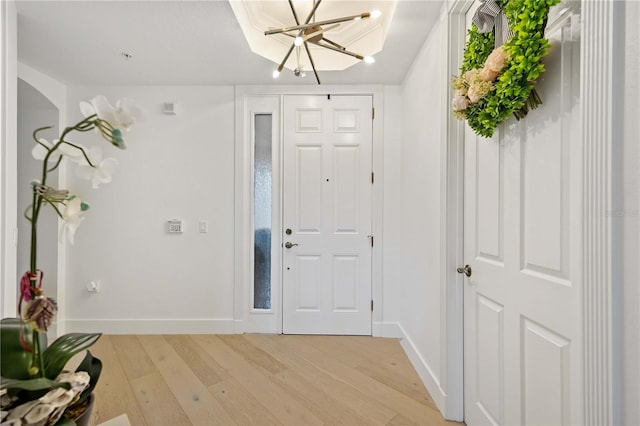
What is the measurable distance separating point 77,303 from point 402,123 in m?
3.73

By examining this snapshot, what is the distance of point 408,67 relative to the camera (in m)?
2.34

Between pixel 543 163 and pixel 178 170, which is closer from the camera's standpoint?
pixel 543 163

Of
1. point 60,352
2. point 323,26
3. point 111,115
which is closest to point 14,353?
point 60,352

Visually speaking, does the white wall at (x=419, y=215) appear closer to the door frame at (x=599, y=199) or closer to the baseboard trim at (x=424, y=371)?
the baseboard trim at (x=424, y=371)

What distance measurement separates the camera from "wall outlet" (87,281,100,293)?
267 cm

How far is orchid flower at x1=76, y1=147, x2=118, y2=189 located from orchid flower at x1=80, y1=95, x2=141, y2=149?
0.04 meters

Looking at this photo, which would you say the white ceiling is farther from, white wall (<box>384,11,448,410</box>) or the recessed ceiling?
white wall (<box>384,11,448,410</box>)

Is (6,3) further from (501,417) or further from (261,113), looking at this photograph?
(501,417)

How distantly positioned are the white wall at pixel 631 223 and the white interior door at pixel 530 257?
0.13 meters

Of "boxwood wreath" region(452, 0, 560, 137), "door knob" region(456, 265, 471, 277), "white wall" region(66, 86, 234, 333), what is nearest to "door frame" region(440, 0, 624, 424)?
"boxwood wreath" region(452, 0, 560, 137)

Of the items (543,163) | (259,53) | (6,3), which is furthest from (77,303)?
(543,163)

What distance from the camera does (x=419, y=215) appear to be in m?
2.11

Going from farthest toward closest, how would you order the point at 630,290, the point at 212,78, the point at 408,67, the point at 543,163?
the point at 212,78, the point at 408,67, the point at 543,163, the point at 630,290

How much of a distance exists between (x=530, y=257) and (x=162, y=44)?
2766 mm
